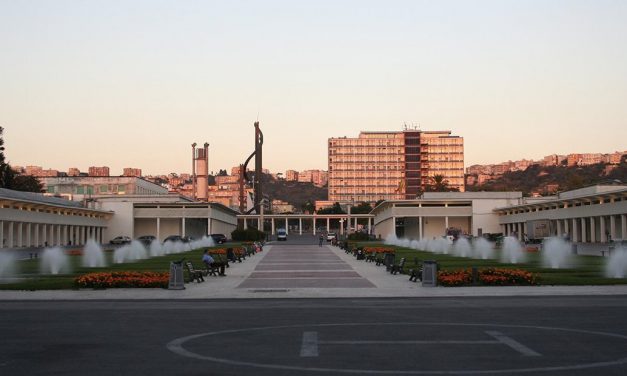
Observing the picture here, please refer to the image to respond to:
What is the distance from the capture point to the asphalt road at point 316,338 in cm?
1270

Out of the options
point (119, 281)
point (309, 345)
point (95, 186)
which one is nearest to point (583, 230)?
point (119, 281)

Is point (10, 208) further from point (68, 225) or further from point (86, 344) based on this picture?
point (86, 344)

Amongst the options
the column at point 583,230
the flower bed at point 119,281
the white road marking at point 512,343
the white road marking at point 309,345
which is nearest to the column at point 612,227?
the column at point 583,230

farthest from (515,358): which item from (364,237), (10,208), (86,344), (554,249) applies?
(364,237)

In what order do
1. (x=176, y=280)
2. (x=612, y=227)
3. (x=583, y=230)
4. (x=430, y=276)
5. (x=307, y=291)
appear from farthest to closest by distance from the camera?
(x=583, y=230), (x=612, y=227), (x=430, y=276), (x=176, y=280), (x=307, y=291)

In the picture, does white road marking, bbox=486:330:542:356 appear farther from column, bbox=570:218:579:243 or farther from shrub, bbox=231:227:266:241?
shrub, bbox=231:227:266:241

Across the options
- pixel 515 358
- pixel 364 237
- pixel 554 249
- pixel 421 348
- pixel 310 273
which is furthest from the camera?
pixel 364 237

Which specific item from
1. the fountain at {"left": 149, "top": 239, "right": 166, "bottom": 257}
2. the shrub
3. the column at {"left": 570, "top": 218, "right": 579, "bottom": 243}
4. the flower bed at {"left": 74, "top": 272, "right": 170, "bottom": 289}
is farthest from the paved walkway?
the shrub

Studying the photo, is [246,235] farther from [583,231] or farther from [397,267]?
[397,267]

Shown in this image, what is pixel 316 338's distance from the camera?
643 inches

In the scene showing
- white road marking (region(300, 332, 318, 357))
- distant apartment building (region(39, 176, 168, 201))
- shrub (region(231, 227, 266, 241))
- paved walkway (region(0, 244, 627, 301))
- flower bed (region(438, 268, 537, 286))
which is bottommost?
paved walkway (region(0, 244, 627, 301))

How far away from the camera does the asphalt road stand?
12695 mm

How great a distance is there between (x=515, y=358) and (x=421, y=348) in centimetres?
192

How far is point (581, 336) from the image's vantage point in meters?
16.2
